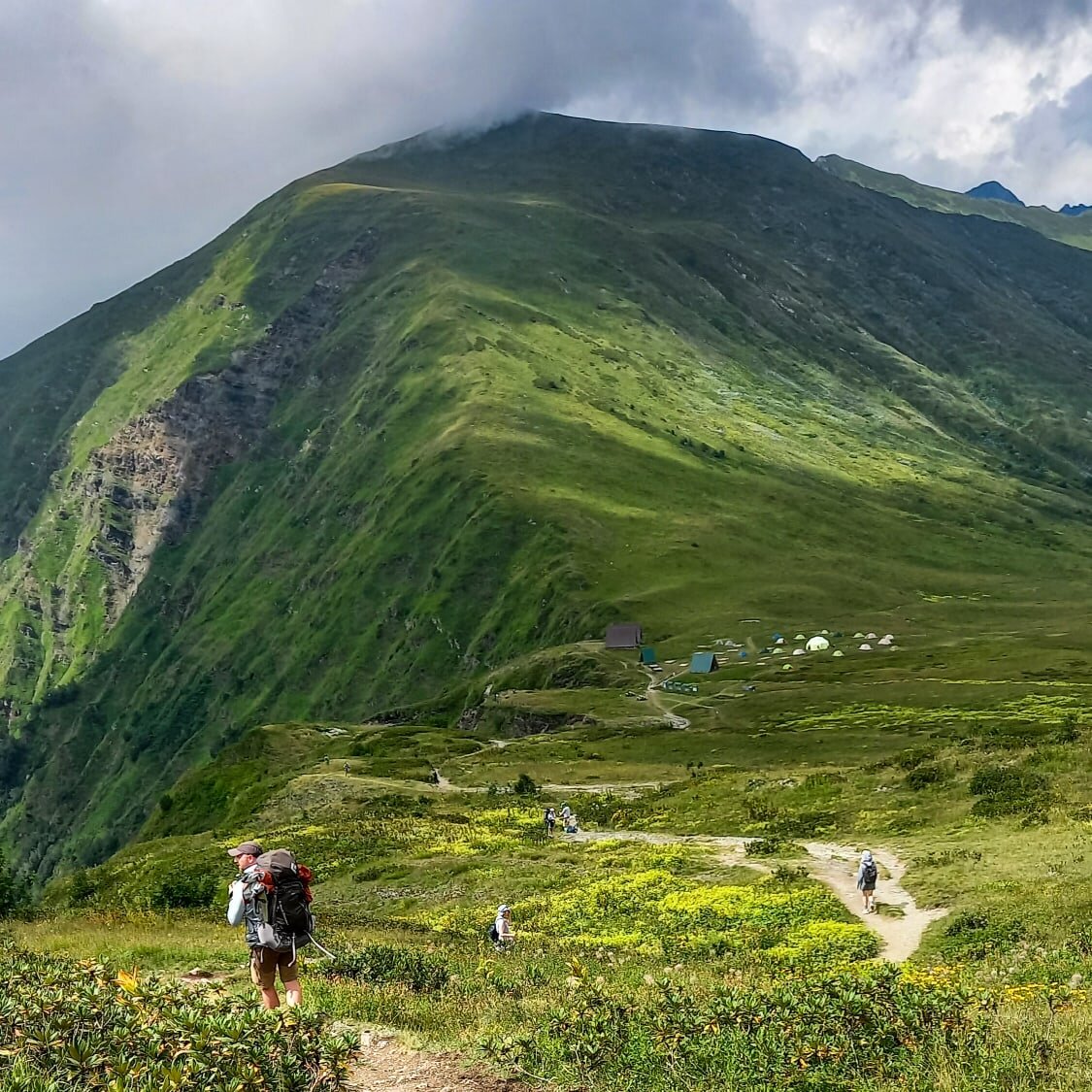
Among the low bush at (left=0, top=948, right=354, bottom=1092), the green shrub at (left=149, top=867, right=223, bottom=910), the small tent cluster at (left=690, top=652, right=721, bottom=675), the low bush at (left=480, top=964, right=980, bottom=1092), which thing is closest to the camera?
the low bush at (left=0, top=948, right=354, bottom=1092)

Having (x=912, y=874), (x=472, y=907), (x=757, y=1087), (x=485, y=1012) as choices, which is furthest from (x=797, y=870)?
(x=757, y=1087)

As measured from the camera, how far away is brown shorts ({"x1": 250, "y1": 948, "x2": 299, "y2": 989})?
53.1 feet

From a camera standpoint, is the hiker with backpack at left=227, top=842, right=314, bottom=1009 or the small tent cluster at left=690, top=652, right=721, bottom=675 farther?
the small tent cluster at left=690, top=652, right=721, bottom=675

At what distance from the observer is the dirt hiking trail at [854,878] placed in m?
28.1

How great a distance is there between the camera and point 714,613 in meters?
168

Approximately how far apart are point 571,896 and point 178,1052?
94.1ft

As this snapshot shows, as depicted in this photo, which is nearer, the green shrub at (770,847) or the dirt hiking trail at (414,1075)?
the dirt hiking trail at (414,1075)

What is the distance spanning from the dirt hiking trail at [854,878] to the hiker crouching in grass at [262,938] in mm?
16171

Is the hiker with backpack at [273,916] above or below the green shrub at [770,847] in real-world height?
below

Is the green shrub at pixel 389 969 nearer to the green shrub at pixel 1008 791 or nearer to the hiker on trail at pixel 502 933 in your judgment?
the hiker on trail at pixel 502 933

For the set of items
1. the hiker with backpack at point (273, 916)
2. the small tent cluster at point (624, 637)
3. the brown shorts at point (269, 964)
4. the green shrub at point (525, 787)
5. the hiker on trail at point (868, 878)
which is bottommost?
the green shrub at point (525, 787)

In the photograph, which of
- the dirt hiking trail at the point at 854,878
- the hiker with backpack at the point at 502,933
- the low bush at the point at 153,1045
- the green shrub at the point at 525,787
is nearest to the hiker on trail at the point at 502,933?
A: the hiker with backpack at the point at 502,933

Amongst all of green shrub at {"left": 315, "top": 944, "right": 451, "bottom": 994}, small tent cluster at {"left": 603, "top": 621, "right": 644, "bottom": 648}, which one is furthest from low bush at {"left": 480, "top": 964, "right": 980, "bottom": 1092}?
small tent cluster at {"left": 603, "top": 621, "right": 644, "bottom": 648}

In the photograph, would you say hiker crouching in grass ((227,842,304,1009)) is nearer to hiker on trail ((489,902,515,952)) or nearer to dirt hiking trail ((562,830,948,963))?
hiker on trail ((489,902,515,952))
